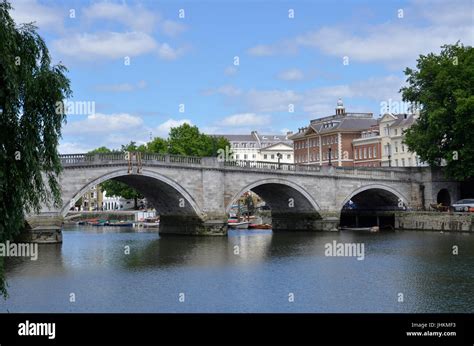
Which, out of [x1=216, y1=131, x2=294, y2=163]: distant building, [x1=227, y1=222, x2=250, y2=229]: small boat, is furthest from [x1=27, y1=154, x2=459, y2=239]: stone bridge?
[x1=216, y1=131, x2=294, y2=163]: distant building

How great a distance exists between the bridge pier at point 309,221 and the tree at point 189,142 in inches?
741

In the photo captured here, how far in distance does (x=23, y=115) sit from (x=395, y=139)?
6654cm

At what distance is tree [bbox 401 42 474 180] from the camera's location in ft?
152

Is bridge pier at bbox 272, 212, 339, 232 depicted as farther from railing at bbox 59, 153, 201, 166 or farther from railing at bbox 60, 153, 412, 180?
railing at bbox 59, 153, 201, 166

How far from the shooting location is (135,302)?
2161 cm

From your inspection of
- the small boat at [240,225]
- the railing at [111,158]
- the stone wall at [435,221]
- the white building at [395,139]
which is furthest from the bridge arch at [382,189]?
the white building at [395,139]

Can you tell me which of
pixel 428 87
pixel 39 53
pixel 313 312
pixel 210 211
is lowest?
pixel 313 312

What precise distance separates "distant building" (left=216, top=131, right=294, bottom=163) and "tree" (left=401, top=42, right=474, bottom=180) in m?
71.1

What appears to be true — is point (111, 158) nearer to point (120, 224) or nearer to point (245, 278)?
point (245, 278)

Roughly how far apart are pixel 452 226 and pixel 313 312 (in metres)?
29.0
